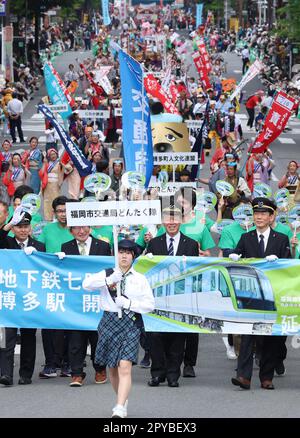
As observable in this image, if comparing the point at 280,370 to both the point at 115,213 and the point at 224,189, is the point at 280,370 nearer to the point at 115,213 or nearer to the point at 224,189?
the point at 115,213

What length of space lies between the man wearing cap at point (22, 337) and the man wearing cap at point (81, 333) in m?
0.34

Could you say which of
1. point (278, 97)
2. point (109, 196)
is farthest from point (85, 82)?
point (109, 196)

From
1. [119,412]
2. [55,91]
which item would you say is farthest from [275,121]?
[119,412]

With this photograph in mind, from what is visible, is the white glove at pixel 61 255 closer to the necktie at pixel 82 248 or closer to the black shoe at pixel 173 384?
the necktie at pixel 82 248

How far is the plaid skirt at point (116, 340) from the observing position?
450 inches

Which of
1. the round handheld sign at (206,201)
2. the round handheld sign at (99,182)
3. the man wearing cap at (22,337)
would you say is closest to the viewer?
the man wearing cap at (22,337)

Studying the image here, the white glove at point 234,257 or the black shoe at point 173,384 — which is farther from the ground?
the white glove at point 234,257

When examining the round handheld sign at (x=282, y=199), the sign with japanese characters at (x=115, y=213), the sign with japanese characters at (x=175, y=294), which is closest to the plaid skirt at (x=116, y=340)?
the sign with japanese characters at (x=115, y=213)

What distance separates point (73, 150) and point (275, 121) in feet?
15.5

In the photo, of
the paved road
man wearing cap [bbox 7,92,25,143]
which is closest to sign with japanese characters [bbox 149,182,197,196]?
the paved road

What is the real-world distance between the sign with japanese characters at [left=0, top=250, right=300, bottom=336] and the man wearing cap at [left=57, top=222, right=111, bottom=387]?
0.11m

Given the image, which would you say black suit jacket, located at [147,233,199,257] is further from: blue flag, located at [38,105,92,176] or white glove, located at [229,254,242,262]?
blue flag, located at [38,105,92,176]

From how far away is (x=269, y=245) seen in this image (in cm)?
1305

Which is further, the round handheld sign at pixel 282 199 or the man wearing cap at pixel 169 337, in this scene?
the round handheld sign at pixel 282 199
